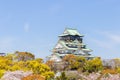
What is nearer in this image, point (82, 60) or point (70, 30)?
point (82, 60)

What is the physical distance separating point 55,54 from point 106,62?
40.3ft

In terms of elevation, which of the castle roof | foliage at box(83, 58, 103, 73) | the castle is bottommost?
foliage at box(83, 58, 103, 73)

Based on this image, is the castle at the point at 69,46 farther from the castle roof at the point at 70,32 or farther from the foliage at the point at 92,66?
the foliage at the point at 92,66

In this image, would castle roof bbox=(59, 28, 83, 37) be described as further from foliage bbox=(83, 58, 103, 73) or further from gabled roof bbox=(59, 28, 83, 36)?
foliage bbox=(83, 58, 103, 73)

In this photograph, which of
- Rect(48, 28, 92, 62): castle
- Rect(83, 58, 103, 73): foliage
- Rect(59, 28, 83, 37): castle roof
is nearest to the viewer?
Rect(83, 58, 103, 73): foliage

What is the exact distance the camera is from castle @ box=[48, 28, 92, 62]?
293 feet

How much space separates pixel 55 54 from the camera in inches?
3497

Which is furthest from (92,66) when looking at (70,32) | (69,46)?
(70,32)

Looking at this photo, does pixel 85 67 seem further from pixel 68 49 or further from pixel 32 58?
pixel 68 49

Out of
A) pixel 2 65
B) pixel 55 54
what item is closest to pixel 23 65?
pixel 2 65

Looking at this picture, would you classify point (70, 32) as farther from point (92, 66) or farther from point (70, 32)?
point (92, 66)

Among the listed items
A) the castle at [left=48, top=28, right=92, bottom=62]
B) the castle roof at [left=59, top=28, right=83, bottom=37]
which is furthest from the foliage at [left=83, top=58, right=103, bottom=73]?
the castle roof at [left=59, top=28, right=83, bottom=37]

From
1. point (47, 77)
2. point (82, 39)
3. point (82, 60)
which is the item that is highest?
point (82, 39)

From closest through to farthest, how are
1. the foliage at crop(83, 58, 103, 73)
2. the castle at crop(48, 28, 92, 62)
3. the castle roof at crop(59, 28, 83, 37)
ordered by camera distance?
the foliage at crop(83, 58, 103, 73) → the castle at crop(48, 28, 92, 62) → the castle roof at crop(59, 28, 83, 37)
